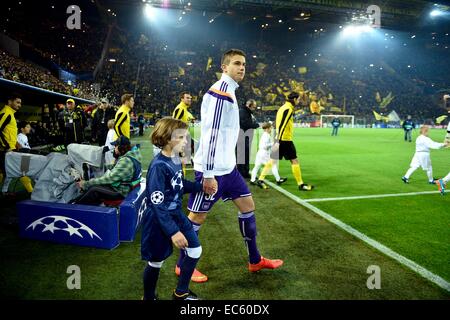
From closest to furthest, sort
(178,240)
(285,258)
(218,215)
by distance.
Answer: (178,240), (285,258), (218,215)

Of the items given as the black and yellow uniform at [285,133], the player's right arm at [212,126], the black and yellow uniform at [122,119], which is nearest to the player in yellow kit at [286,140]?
the black and yellow uniform at [285,133]

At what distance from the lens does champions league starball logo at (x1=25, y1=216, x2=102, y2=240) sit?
391 cm

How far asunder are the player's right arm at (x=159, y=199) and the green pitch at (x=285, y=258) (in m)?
0.98

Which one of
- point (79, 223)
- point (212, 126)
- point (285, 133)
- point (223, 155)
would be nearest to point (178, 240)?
point (223, 155)

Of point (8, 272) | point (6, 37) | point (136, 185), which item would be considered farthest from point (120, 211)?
point (6, 37)

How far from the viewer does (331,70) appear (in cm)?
5122

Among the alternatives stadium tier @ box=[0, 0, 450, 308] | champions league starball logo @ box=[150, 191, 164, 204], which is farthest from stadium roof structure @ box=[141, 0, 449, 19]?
champions league starball logo @ box=[150, 191, 164, 204]

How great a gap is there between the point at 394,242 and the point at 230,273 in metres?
2.37

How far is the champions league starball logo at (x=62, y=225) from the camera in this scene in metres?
3.91

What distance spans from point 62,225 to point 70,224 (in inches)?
5.1

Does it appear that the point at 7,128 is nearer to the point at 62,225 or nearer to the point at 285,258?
the point at 62,225

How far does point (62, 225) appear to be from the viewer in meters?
3.99

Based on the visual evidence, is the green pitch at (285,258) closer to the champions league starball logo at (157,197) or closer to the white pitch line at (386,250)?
the white pitch line at (386,250)
